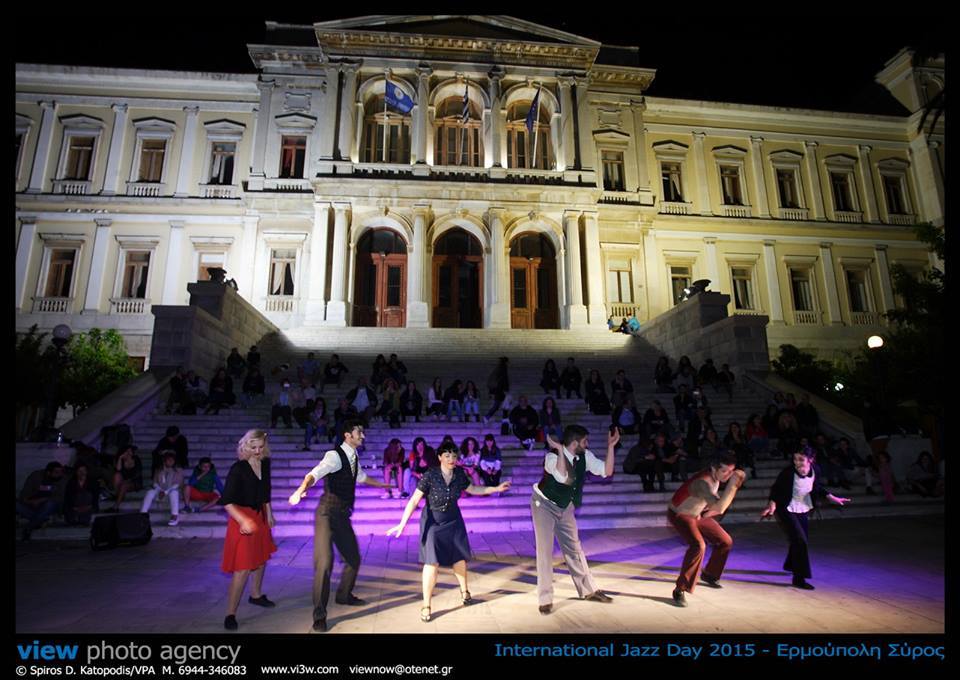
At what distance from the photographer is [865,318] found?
27.6 m

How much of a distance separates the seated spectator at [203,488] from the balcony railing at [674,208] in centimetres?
2512

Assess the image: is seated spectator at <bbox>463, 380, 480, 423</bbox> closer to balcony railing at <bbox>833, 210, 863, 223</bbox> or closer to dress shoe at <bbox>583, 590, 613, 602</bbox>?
dress shoe at <bbox>583, 590, 613, 602</bbox>

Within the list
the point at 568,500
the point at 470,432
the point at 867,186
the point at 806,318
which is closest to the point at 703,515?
the point at 568,500


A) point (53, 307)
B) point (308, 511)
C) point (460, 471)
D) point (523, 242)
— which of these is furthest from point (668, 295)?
point (53, 307)

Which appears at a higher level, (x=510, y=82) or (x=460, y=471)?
(x=510, y=82)

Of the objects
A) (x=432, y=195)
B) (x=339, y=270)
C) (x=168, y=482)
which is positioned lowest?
(x=168, y=482)

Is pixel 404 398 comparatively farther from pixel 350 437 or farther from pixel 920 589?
pixel 920 589

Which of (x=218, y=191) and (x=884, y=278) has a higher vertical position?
(x=218, y=191)

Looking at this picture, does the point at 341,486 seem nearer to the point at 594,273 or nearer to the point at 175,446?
the point at 175,446

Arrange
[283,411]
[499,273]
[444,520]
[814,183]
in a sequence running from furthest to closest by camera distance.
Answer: [814,183] → [499,273] → [283,411] → [444,520]

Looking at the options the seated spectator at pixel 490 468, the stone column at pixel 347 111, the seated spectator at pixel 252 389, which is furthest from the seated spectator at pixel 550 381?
the stone column at pixel 347 111

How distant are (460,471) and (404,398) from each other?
8241 millimetres

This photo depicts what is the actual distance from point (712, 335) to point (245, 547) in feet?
51.1
